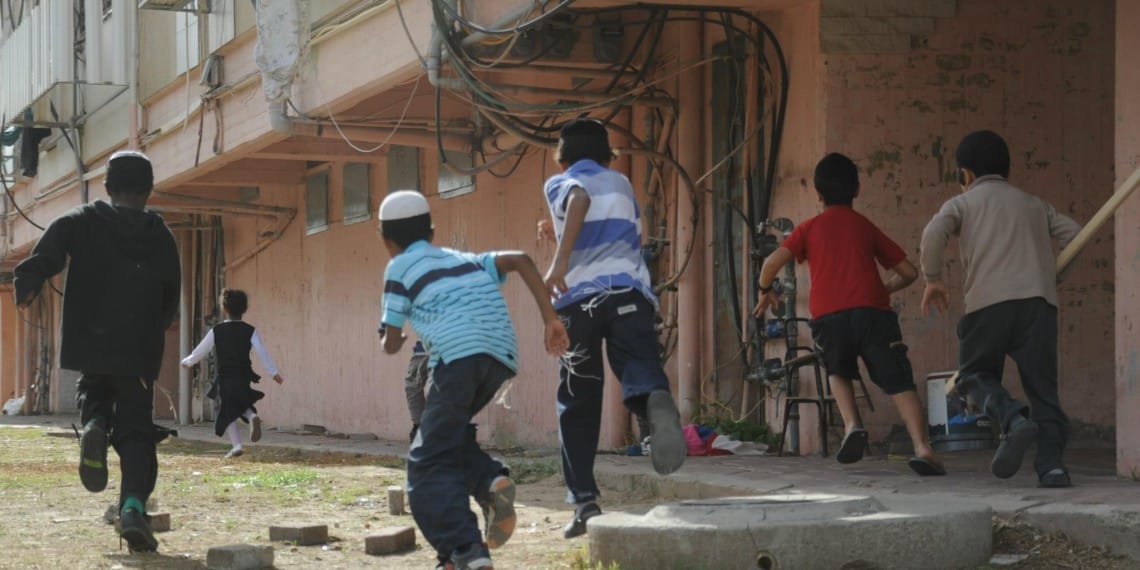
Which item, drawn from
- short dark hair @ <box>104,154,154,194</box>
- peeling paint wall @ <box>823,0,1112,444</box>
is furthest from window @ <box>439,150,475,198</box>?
short dark hair @ <box>104,154,154,194</box>

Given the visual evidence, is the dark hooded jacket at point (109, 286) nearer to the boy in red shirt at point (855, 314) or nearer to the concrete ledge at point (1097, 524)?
the boy in red shirt at point (855, 314)

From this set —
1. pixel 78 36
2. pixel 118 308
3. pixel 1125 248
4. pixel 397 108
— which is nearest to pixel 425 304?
pixel 118 308

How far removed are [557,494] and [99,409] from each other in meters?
3.22

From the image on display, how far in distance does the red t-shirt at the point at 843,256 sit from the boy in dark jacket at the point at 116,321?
3.11 m

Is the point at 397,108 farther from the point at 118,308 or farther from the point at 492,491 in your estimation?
the point at 492,491

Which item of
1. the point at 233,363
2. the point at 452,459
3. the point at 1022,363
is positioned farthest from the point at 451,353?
the point at 233,363

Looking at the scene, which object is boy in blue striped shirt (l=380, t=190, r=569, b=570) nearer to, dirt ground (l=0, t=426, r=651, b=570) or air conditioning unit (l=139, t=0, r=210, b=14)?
dirt ground (l=0, t=426, r=651, b=570)

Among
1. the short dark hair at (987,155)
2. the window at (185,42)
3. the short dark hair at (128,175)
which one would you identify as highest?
the window at (185,42)

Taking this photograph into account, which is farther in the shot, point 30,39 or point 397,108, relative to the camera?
point 30,39

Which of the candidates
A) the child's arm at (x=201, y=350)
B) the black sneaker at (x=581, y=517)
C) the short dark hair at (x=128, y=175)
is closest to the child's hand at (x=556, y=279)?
the black sneaker at (x=581, y=517)

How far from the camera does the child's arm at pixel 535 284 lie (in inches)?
242

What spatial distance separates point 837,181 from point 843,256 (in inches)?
18.2

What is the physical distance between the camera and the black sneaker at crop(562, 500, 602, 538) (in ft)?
23.2

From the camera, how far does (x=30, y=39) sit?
25.0 metres
